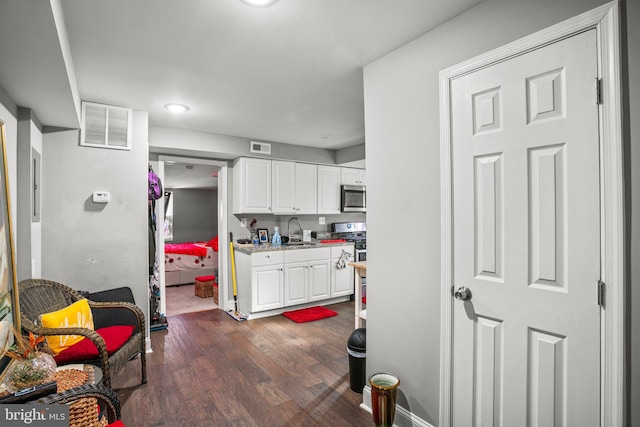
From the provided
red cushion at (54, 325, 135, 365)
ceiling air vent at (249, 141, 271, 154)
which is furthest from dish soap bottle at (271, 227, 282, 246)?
red cushion at (54, 325, 135, 365)

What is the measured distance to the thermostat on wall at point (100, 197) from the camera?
10.2 ft

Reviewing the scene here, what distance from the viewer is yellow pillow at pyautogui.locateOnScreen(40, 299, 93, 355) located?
7.18 feet

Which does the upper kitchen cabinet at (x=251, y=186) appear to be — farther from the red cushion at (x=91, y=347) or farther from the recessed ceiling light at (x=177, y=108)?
the red cushion at (x=91, y=347)

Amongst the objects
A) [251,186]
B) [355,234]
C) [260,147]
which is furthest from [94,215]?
[355,234]

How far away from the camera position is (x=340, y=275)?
5074mm

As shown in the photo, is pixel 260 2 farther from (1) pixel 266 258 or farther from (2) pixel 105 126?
(1) pixel 266 258

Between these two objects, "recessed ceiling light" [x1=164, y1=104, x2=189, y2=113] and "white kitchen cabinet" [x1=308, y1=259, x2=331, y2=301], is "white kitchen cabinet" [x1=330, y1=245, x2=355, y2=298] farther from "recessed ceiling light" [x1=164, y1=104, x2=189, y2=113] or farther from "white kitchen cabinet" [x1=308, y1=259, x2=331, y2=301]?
"recessed ceiling light" [x1=164, y1=104, x2=189, y2=113]

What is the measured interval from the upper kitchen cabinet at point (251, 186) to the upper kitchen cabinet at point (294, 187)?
4.5 inches

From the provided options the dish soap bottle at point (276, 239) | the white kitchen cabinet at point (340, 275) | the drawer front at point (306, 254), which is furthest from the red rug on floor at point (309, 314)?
the dish soap bottle at point (276, 239)

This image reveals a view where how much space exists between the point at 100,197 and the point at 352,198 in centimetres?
372

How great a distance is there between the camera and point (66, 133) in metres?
3.04

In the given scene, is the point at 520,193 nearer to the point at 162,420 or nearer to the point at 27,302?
the point at 162,420

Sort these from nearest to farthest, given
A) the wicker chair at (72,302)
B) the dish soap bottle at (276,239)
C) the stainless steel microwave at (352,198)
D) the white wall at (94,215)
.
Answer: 1. the wicker chair at (72,302)
2. the white wall at (94,215)
3. the dish soap bottle at (276,239)
4. the stainless steel microwave at (352,198)

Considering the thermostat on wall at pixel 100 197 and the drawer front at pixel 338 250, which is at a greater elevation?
the thermostat on wall at pixel 100 197
